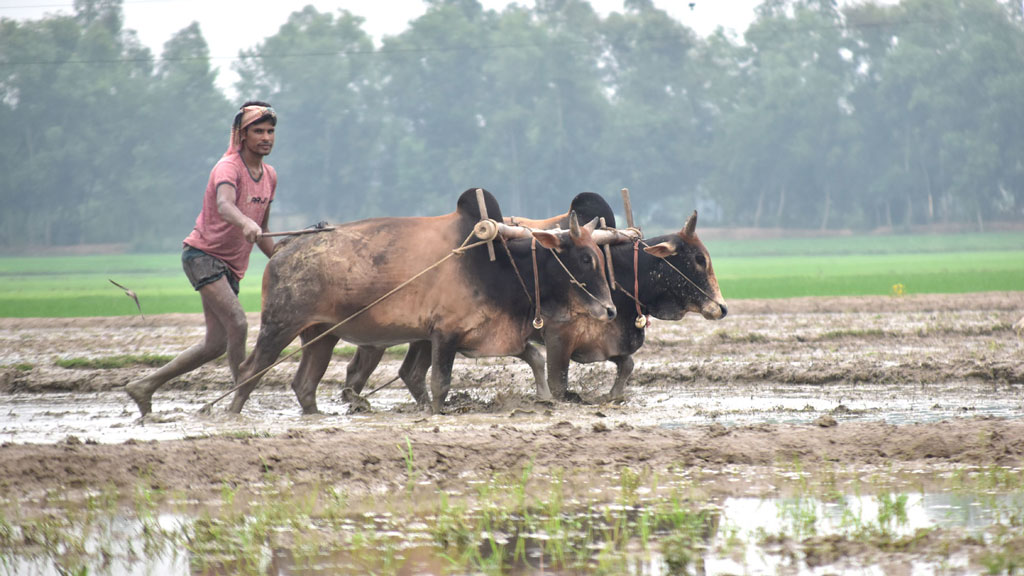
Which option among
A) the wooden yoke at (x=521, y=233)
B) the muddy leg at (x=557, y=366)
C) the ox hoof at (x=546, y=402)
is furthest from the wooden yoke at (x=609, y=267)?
the ox hoof at (x=546, y=402)

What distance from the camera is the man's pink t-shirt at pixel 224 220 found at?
852cm

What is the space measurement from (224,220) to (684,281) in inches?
138

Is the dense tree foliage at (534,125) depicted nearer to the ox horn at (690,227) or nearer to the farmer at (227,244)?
the ox horn at (690,227)

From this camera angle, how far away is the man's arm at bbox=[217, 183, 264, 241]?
813 centimetres

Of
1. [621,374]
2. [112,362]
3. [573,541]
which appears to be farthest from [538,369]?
[112,362]

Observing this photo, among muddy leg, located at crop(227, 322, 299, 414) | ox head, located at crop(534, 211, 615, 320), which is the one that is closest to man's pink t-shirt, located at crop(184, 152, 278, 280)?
muddy leg, located at crop(227, 322, 299, 414)

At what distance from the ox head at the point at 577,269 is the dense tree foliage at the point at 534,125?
60260mm

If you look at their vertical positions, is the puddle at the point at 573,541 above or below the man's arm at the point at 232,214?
below

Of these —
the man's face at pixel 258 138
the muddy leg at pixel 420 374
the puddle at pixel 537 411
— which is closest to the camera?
the puddle at pixel 537 411

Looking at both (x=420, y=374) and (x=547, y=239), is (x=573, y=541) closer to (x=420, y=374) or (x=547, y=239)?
(x=547, y=239)

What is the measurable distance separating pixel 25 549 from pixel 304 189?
223 feet

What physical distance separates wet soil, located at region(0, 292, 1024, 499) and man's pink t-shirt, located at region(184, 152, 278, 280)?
3.71 feet

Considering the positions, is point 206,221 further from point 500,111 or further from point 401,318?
point 500,111

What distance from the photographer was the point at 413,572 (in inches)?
180
